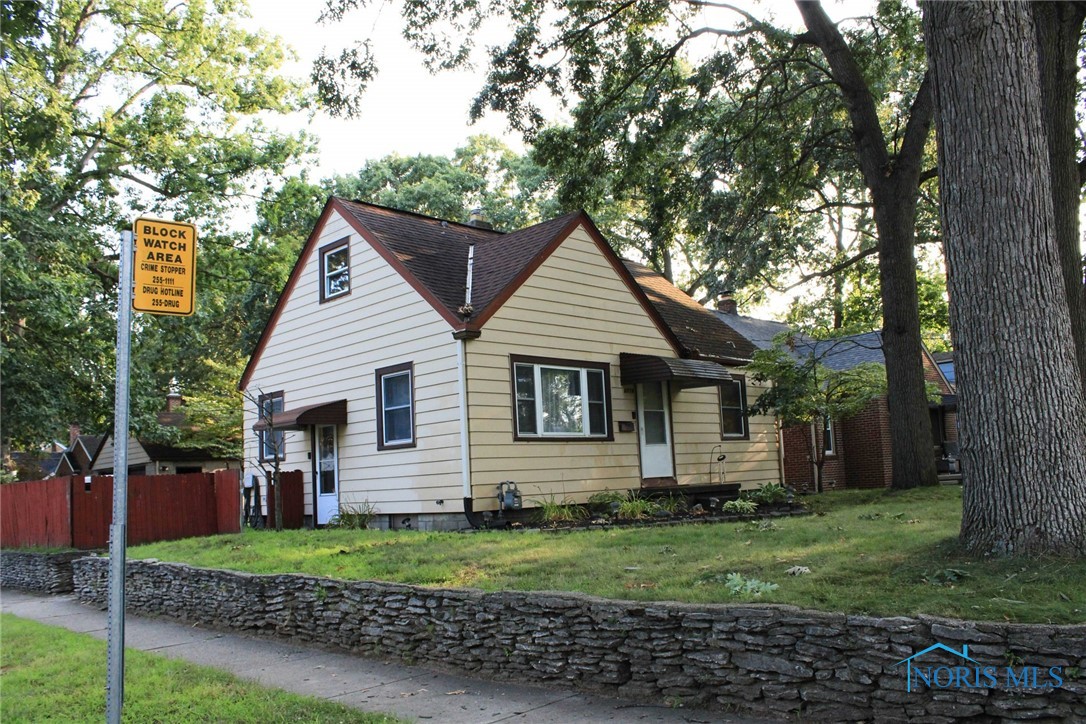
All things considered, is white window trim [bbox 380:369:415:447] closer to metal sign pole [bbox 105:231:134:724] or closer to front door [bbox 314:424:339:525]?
front door [bbox 314:424:339:525]

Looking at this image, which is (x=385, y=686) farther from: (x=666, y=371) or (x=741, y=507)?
(x=666, y=371)

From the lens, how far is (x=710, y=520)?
12688 millimetres

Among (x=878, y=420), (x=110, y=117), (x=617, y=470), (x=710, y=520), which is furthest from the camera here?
(x=878, y=420)

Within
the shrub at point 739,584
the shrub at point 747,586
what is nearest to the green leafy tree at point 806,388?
the shrub at point 739,584

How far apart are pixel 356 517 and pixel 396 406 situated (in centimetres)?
203

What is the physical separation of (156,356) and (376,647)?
84.2 feet

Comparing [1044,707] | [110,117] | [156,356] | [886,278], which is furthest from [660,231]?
[156,356]

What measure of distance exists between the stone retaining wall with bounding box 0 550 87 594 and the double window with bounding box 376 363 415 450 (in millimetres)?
5375

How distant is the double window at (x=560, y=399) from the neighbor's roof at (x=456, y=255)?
136 cm

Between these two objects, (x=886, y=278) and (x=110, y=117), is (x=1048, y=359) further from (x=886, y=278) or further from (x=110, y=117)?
(x=110, y=117)

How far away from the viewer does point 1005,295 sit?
258 inches

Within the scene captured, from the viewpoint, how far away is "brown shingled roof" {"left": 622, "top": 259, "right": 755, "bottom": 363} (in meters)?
18.1

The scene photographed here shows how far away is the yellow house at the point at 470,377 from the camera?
13258 millimetres

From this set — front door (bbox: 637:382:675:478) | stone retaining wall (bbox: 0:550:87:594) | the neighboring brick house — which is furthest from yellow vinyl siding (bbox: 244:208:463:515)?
the neighboring brick house
